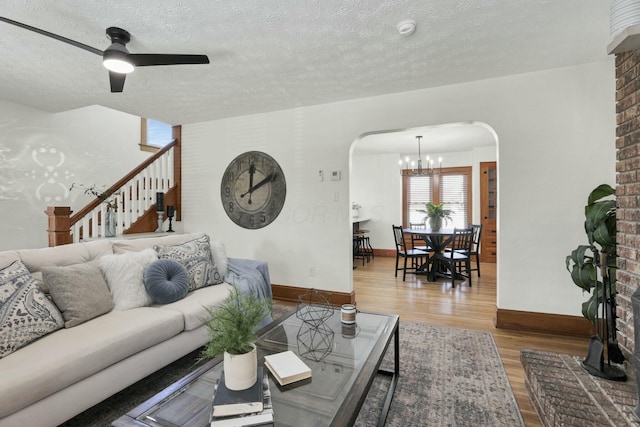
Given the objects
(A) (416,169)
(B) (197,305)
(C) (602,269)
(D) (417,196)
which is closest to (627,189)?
(C) (602,269)

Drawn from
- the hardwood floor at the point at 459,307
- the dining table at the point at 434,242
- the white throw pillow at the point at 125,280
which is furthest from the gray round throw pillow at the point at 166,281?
the dining table at the point at 434,242

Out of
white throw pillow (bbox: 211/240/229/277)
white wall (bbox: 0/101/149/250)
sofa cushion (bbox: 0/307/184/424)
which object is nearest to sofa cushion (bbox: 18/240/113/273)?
sofa cushion (bbox: 0/307/184/424)

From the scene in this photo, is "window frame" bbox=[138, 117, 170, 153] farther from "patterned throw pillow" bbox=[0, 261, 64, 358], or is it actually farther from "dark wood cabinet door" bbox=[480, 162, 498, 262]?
"dark wood cabinet door" bbox=[480, 162, 498, 262]

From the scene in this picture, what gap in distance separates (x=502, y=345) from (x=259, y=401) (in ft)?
7.80

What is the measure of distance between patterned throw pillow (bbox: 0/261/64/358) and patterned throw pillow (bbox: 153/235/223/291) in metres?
0.90

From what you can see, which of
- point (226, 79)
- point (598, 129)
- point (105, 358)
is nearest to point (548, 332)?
point (598, 129)

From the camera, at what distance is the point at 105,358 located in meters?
1.69

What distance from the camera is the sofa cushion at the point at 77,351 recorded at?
137 centimetres

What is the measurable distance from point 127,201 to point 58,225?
3.33ft

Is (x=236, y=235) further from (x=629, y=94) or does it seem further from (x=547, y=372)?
(x=629, y=94)

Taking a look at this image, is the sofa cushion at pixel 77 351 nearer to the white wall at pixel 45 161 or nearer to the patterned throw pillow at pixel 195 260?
the patterned throw pillow at pixel 195 260

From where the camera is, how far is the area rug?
1.74 metres

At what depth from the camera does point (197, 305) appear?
232 cm

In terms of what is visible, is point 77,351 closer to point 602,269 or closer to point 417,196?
point 602,269
